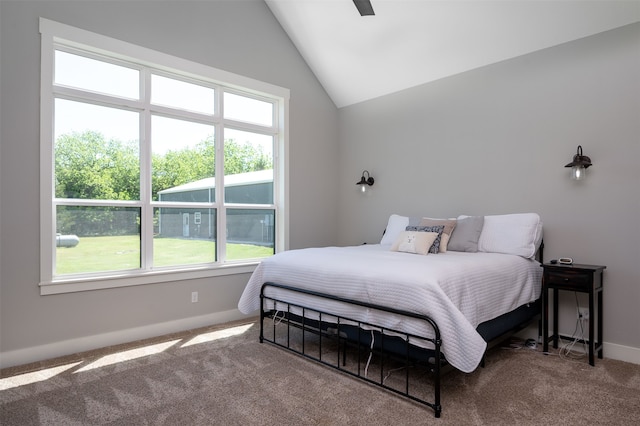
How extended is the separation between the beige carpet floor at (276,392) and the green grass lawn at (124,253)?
0.72 m

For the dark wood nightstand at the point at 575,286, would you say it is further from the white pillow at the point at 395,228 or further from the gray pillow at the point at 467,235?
the white pillow at the point at 395,228

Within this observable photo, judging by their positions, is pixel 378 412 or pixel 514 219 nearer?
pixel 378 412

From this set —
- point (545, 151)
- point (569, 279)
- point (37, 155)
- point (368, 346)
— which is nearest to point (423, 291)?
point (368, 346)

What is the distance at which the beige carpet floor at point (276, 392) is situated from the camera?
209 centimetres

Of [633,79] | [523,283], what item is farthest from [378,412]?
[633,79]

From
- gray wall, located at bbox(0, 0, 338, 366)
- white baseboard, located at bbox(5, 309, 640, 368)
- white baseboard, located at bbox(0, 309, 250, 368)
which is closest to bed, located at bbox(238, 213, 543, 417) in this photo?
white baseboard, located at bbox(5, 309, 640, 368)

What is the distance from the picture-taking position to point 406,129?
454 centimetres

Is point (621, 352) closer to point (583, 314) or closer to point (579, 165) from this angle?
point (583, 314)

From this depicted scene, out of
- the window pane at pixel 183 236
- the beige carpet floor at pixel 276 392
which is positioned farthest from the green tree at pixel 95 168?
the beige carpet floor at pixel 276 392

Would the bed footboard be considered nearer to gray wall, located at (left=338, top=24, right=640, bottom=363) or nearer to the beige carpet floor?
the beige carpet floor

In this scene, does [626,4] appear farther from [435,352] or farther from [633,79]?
[435,352]

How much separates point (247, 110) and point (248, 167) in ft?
2.14

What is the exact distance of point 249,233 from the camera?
4.43m

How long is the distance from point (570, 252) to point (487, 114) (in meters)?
1.52
